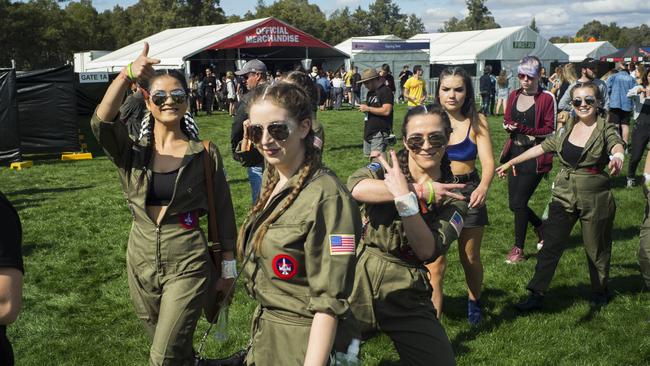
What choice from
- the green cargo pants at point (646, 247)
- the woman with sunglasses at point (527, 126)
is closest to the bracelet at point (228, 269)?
the green cargo pants at point (646, 247)

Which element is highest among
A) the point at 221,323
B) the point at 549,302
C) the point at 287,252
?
the point at 287,252

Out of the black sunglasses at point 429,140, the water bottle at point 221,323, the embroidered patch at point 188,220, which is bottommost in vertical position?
the water bottle at point 221,323

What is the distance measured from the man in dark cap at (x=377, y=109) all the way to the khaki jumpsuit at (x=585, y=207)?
4.89 m

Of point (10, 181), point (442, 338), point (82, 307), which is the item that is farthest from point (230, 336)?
point (10, 181)

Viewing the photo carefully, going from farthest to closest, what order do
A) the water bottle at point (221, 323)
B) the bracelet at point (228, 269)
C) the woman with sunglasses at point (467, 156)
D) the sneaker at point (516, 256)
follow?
the sneaker at point (516, 256), the woman with sunglasses at point (467, 156), the bracelet at point (228, 269), the water bottle at point (221, 323)

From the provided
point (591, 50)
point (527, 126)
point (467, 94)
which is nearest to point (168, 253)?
point (467, 94)

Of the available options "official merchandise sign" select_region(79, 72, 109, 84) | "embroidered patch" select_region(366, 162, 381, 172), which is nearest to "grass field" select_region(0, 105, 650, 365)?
"embroidered patch" select_region(366, 162, 381, 172)

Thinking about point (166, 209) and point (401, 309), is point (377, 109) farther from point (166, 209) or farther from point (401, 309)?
point (401, 309)

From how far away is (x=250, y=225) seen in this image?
102 inches

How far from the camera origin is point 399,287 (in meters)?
3.14

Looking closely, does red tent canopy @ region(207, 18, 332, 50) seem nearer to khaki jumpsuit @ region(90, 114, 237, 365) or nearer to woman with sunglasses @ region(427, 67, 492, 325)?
woman with sunglasses @ region(427, 67, 492, 325)

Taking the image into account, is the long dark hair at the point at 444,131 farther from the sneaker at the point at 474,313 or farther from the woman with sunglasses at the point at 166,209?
the sneaker at the point at 474,313

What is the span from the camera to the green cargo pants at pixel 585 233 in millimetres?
5465

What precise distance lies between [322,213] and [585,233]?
13.0 feet
